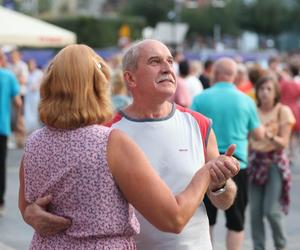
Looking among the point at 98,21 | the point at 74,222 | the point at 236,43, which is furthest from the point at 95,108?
the point at 236,43

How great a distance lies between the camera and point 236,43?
93.9 meters

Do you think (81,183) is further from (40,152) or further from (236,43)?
(236,43)

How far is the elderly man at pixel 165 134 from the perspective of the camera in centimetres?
407

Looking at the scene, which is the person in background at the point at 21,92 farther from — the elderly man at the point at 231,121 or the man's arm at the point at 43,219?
the man's arm at the point at 43,219

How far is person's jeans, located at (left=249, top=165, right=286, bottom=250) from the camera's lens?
8.27 m

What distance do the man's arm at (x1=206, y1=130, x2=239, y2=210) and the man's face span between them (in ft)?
A: 1.19

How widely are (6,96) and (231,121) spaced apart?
4.39 metres

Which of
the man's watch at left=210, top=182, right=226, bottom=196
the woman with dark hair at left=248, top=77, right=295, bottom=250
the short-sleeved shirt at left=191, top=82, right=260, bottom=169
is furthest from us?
the woman with dark hair at left=248, top=77, right=295, bottom=250

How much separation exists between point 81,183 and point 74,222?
14cm

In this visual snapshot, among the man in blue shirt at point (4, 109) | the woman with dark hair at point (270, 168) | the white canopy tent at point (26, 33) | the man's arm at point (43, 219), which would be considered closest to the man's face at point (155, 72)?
the man's arm at point (43, 219)

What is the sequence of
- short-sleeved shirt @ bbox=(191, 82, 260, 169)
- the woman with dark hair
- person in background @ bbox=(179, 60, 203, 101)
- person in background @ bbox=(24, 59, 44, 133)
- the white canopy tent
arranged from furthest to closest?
person in background @ bbox=(24, 59, 44, 133), the white canopy tent, person in background @ bbox=(179, 60, 203, 101), the woman with dark hair, short-sleeved shirt @ bbox=(191, 82, 260, 169)

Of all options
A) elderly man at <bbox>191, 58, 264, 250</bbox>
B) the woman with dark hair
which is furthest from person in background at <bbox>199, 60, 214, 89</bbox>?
elderly man at <bbox>191, 58, 264, 250</bbox>

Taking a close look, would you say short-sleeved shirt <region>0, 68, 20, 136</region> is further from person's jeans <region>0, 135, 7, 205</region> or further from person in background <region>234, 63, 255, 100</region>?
person in background <region>234, 63, 255, 100</region>

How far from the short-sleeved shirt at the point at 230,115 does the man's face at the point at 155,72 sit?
3663 mm
